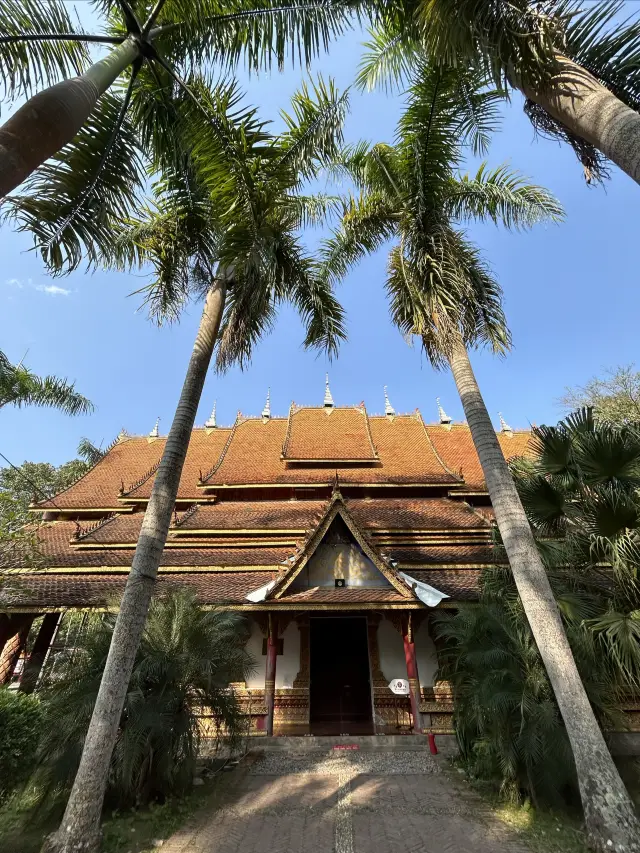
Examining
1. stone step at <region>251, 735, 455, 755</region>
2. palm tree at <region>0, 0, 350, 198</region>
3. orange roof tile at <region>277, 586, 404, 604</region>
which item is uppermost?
palm tree at <region>0, 0, 350, 198</region>

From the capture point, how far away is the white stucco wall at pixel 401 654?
348 inches

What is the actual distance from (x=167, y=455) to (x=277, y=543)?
5628 millimetres

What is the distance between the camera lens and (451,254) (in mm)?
6148

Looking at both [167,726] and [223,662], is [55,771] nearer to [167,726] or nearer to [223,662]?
[167,726]

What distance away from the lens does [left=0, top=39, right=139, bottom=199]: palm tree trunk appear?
2.32 metres

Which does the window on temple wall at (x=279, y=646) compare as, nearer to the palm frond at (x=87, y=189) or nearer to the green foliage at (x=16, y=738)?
the green foliage at (x=16, y=738)

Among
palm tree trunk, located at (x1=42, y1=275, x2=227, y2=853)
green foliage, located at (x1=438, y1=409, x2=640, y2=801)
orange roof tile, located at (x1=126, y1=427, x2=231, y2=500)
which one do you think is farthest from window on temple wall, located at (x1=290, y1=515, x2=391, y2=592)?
orange roof tile, located at (x1=126, y1=427, x2=231, y2=500)

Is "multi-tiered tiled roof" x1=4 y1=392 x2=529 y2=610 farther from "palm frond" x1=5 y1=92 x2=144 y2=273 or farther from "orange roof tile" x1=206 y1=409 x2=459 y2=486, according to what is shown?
"palm frond" x1=5 y1=92 x2=144 y2=273

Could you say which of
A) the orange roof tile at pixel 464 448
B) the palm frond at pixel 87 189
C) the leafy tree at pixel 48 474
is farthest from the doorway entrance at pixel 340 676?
the leafy tree at pixel 48 474

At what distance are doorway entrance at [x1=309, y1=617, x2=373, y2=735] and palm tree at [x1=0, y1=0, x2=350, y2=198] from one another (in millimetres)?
9494

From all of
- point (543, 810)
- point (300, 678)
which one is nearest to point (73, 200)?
point (543, 810)

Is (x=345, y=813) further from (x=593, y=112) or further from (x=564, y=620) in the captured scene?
(x=593, y=112)

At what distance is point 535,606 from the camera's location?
4203 mm

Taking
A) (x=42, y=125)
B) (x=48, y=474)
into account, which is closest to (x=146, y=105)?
(x=42, y=125)
